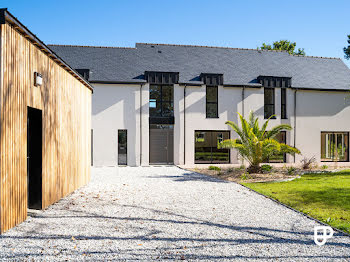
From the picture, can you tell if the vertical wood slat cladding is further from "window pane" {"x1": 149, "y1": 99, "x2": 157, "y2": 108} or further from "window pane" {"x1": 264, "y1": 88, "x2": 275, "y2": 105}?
"window pane" {"x1": 264, "y1": 88, "x2": 275, "y2": 105}

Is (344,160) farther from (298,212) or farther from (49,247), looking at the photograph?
(49,247)

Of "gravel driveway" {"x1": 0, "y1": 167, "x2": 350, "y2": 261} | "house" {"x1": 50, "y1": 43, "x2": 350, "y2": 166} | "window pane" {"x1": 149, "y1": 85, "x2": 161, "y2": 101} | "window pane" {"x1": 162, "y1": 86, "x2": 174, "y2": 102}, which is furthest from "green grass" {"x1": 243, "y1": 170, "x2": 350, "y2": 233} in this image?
"window pane" {"x1": 149, "y1": 85, "x2": 161, "y2": 101}

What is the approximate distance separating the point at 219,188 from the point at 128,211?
3.99 meters

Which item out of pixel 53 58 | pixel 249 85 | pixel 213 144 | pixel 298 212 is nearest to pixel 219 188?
pixel 298 212

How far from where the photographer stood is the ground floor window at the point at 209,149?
763 inches

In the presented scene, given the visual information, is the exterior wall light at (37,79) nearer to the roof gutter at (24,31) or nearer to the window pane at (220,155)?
the roof gutter at (24,31)

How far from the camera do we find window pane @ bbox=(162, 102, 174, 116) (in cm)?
1919

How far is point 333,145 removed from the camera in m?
21.7

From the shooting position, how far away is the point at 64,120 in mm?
8680

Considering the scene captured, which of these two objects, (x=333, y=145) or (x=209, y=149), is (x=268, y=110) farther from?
(x=333, y=145)

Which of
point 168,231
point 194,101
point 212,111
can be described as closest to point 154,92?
point 194,101

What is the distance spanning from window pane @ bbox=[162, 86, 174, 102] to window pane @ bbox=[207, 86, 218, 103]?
2331 mm

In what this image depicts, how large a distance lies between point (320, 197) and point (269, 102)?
42.9 ft

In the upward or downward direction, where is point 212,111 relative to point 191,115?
upward
